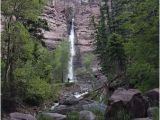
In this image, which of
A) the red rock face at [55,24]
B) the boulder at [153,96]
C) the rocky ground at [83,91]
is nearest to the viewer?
the boulder at [153,96]

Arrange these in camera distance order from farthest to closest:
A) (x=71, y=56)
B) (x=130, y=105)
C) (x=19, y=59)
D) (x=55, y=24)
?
(x=55, y=24), (x=71, y=56), (x=19, y=59), (x=130, y=105)

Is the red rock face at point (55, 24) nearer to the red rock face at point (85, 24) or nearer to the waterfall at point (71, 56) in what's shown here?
the waterfall at point (71, 56)

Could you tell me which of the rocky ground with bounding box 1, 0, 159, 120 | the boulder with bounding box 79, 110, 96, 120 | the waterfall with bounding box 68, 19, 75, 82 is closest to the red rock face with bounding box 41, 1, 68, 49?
the rocky ground with bounding box 1, 0, 159, 120

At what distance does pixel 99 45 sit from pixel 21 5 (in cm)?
2757

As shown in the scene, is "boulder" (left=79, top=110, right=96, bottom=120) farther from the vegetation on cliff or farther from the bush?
the bush

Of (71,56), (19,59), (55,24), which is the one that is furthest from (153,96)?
(55,24)

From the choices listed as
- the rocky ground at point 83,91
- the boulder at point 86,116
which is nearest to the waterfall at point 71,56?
the rocky ground at point 83,91

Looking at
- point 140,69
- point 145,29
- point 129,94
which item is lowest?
point 129,94

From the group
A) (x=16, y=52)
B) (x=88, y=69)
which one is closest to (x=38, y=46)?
(x=16, y=52)

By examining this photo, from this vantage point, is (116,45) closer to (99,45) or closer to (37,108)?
(37,108)

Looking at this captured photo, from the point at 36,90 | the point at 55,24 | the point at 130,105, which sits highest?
the point at 55,24

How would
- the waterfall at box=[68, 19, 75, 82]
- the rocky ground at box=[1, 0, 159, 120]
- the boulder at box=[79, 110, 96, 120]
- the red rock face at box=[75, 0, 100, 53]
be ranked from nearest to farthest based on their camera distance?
1. the rocky ground at box=[1, 0, 159, 120]
2. the boulder at box=[79, 110, 96, 120]
3. the waterfall at box=[68, 19, 75, 82]
4. the red rock face at box=[75, 0, 100, 53]

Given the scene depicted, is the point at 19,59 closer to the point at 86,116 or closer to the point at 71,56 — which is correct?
the point at 86,116

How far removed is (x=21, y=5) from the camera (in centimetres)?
2334
